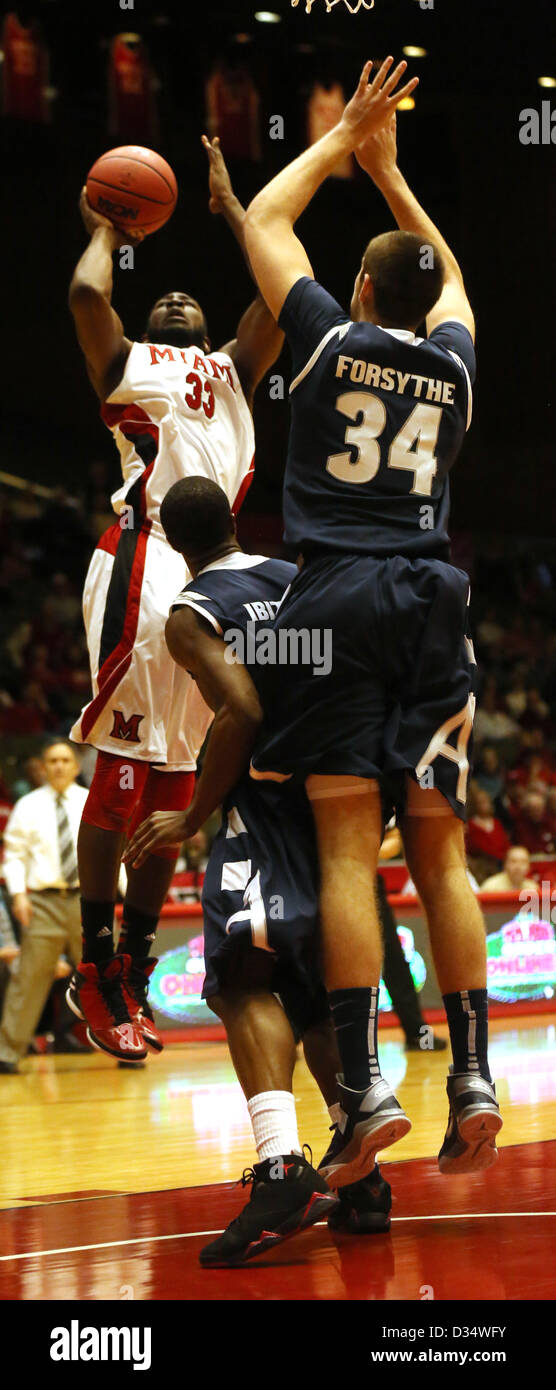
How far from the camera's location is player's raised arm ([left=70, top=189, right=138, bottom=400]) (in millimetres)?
4879

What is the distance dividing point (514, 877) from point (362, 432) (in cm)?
869

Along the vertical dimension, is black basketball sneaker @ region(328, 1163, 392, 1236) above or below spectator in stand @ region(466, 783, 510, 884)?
below

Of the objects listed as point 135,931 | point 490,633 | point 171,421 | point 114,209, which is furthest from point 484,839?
point 114,209

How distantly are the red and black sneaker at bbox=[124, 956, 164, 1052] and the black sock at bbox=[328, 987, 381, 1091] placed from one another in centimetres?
136

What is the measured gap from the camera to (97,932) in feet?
17.0

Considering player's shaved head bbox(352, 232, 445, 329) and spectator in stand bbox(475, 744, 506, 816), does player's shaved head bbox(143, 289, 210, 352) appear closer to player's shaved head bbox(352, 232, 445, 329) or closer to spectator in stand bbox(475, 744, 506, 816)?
player's shaved head bbox(352, 232, 445, 329)

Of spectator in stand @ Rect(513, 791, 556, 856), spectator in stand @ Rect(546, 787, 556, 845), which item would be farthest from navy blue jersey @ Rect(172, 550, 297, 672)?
spectator in stand @ Rect(546, 787, 556, 845)

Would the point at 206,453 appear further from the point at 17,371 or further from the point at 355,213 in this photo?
the point at 17,371

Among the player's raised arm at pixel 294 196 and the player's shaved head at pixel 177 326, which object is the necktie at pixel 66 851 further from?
the player's raised arm at pixel 294 196

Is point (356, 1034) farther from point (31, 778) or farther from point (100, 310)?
point (31, 778)

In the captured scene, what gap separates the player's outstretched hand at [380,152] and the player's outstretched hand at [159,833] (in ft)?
6.65

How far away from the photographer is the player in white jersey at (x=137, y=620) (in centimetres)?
502

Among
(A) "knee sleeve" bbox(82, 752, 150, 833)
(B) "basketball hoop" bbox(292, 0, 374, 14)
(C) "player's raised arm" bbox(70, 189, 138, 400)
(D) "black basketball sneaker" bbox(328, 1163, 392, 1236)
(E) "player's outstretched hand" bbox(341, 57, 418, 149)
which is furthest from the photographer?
(B) "basketball hoop" bbox(292, 0, 374, 14)

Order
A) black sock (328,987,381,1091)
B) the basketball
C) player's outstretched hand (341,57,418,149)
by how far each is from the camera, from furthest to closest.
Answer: the basketball
player's outstretched hand (341,57,418,149)
black sock (328,987,381,1091)
